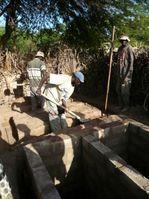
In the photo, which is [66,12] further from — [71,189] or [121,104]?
[71,189]

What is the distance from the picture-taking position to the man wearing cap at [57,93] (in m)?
6.06

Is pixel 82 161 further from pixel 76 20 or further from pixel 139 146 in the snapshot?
pixel 76 20

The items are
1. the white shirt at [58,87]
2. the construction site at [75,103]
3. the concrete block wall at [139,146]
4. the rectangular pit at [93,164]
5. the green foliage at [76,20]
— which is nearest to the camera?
the rectangular pit at [93,164]

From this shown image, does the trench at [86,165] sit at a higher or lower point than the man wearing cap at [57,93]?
lower

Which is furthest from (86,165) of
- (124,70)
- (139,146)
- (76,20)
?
(76,20)

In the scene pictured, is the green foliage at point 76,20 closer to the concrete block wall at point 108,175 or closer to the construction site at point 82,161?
the construction site at point 82,161

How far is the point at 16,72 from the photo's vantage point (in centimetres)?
993

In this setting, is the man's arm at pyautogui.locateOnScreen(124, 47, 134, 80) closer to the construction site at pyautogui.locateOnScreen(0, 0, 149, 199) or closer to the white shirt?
the construction site at pyautogui.locateOnScreen(0, 0, 149, 199)

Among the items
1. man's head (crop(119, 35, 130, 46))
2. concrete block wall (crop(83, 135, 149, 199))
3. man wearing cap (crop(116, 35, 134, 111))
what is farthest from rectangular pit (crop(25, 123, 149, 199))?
man's head (crop(119, 35, 130, 46))

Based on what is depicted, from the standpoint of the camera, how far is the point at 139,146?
579 cm

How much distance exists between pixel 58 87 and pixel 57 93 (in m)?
0.16

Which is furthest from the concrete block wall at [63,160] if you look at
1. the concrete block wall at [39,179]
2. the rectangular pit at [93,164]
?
the concrete block wall at [39,179]

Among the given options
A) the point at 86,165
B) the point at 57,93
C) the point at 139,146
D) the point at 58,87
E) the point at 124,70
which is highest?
the point at 124,70

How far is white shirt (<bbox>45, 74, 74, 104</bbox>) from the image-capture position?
6.06 meters
